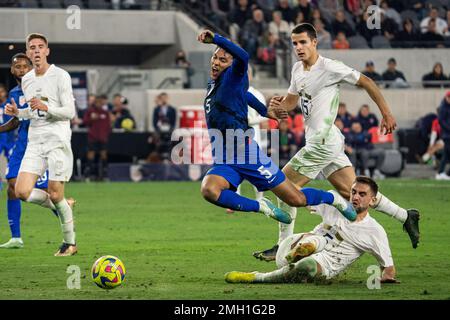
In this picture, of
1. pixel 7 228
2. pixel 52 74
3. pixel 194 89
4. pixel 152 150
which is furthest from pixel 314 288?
pixel 194 89

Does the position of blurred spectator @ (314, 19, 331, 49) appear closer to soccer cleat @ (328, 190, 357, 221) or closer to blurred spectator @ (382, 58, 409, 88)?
blurred spectator @ (382, 58, 409, 88)

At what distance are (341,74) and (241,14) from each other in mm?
23198

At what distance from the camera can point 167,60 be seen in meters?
37.5

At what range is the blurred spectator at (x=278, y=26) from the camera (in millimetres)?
34719

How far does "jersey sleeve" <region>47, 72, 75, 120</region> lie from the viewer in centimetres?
1327

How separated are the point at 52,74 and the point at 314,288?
183 inches

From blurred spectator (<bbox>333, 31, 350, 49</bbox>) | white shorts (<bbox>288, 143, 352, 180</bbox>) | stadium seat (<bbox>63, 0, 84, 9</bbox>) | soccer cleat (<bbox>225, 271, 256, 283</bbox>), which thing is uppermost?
stadium seat (<bbox>63, 0, 84, 9</bbox>)

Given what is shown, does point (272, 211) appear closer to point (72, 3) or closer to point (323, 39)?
point (323, 39)

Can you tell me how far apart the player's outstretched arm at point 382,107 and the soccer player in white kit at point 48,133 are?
342cm

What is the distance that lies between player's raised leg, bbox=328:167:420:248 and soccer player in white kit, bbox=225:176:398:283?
137cm

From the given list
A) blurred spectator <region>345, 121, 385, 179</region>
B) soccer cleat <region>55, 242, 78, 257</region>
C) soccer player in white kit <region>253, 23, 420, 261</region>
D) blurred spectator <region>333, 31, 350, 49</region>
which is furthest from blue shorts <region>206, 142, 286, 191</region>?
blurred spectator <region>333, 31, 350, 49</region>

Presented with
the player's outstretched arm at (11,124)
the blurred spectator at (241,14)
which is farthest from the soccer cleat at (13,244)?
the blurred spectator at (241,14)

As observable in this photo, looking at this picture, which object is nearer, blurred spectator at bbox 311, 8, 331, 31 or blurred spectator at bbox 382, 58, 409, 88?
blurred spectator at bbox 382, 58, 409, 88

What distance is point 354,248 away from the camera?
11.0 meters
